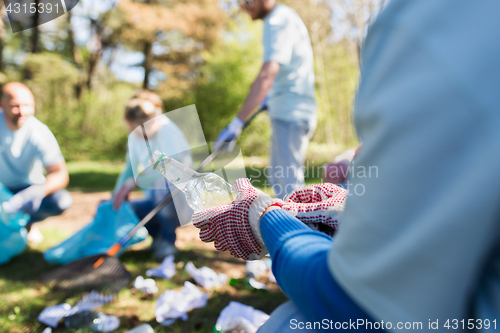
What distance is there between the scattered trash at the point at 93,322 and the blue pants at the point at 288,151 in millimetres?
1381

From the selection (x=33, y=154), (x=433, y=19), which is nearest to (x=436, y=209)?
(x=433, y=19)

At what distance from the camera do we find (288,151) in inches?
107

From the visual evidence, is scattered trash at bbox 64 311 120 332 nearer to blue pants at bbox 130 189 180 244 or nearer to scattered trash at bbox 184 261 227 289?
scattered trash at bbox 184 261 227 289

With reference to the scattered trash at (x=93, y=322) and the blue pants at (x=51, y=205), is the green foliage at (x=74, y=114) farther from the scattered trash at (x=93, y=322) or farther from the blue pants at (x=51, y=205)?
the scattered trash at (x=93, y=322)

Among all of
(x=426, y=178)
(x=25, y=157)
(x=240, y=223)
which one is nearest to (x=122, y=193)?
(x=25, y=157)

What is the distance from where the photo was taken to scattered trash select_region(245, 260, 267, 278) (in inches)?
96.8

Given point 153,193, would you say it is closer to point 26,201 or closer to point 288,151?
point 26,201

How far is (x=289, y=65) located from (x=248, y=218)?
2.13 metres

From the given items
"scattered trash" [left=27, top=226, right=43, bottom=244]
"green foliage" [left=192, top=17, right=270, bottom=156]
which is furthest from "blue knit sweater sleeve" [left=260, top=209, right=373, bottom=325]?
"green foliage" [left=192, top=17, right=270, bottom=156]

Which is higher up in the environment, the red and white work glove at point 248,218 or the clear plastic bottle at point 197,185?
the red and white work glove at point 248,218

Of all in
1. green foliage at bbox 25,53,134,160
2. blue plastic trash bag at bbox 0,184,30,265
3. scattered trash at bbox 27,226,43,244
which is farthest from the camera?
green foliage at bbox 25,53,134,160

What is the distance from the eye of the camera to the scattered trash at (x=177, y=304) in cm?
185

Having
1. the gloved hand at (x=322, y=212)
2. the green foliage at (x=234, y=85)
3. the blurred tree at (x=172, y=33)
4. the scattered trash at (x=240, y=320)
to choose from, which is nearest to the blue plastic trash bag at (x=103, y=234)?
the scattered trash at (x=240, y=320)

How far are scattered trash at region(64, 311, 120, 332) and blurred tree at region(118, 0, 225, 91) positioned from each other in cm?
1241
